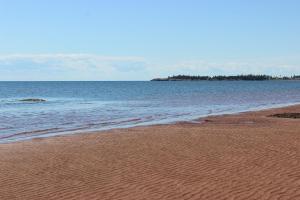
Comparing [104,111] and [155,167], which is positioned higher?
[155,167]

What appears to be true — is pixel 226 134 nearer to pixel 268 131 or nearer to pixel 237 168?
pixel 268 131

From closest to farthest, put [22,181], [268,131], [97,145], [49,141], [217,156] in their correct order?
[22,181]
[217,156]
[97,145]
[49,141]
[268,131]

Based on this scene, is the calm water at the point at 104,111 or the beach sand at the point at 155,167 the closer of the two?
the beach sand at the point at 155,167

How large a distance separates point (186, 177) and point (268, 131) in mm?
9516

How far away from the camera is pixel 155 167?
11.9 m

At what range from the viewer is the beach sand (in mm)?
9422

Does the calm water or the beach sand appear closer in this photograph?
the beach sand

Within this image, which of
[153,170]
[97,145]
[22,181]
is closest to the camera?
[22,181]

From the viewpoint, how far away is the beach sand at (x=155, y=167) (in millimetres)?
9422

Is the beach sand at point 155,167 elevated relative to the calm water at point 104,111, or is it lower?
elevated

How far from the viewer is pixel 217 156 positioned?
1333 centimetres

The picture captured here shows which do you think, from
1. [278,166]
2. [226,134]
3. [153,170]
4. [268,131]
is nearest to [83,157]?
[153,170]

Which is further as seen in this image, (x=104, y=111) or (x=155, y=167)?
(x=104, y=111)

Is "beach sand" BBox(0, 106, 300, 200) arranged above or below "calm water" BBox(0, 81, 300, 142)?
above
